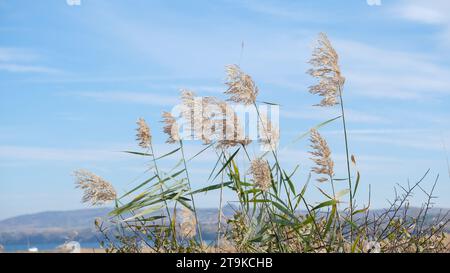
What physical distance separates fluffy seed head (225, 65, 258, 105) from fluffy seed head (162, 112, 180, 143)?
537 millimetres

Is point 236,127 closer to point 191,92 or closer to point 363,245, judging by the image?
point 191,92

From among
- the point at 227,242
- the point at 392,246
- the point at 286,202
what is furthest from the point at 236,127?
the point at 392,246

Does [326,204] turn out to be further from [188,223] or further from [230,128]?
Answer: [188,223]

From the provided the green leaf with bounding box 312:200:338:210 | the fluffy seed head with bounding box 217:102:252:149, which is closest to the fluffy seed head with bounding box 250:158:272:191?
the fluffy seed head with bounding box 217:102:252:149

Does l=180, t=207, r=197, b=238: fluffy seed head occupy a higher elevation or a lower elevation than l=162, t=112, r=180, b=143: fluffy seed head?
lower

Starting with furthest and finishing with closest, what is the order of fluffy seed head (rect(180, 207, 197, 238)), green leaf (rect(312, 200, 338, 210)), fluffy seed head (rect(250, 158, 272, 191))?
fluffy seed head (rect(180, 207, 197, 238))
green leaf (rect(312, 200, 338, 210))
fluffy seed head (rect(250, 158, 272, 191))

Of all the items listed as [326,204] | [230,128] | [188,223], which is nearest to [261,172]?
[230,128]

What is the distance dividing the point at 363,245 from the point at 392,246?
42cm

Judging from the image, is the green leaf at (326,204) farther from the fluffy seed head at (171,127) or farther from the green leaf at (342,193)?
the fluffy seed head at (171,127)

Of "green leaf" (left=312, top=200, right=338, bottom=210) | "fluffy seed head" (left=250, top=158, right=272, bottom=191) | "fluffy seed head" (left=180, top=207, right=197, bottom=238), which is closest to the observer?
"fluffy seed head" (left=250, top=158, right=272, bottom=191)

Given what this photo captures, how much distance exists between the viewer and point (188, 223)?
4594 mm

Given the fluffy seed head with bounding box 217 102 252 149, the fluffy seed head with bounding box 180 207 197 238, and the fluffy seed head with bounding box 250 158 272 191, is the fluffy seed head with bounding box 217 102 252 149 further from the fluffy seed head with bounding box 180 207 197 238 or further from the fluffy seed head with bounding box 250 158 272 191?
the fluffy seed head with bounding box 180 207 197 238

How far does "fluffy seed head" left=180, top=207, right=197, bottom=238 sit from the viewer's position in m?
4.58
